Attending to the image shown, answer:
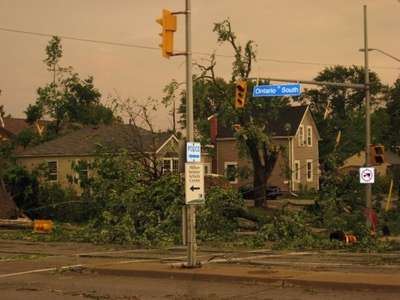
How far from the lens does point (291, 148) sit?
64312 millimetres

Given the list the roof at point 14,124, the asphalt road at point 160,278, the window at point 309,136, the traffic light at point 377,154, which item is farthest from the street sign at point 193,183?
the roof at point 14,124

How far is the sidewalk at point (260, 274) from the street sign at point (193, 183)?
140 centimetres

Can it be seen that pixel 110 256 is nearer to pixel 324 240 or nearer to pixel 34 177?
pixel 324 240

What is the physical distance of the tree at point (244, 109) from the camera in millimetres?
44844

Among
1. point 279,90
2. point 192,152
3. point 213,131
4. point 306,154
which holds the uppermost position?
point 213,131

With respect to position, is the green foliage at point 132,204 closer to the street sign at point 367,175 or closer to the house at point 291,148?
the street sign at point 367,175

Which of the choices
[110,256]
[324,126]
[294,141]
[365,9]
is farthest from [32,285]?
[324,126]

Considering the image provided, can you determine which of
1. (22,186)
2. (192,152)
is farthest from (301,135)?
(192,152)

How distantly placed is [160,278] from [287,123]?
170 ft

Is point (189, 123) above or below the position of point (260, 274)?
above

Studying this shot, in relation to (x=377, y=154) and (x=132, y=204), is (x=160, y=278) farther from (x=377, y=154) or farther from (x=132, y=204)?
(x=377, y=154)

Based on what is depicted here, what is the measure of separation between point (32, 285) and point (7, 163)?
1249 inches

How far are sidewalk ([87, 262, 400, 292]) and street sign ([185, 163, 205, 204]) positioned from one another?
4.58 ft

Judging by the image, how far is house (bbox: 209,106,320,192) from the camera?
64000 millimetres
